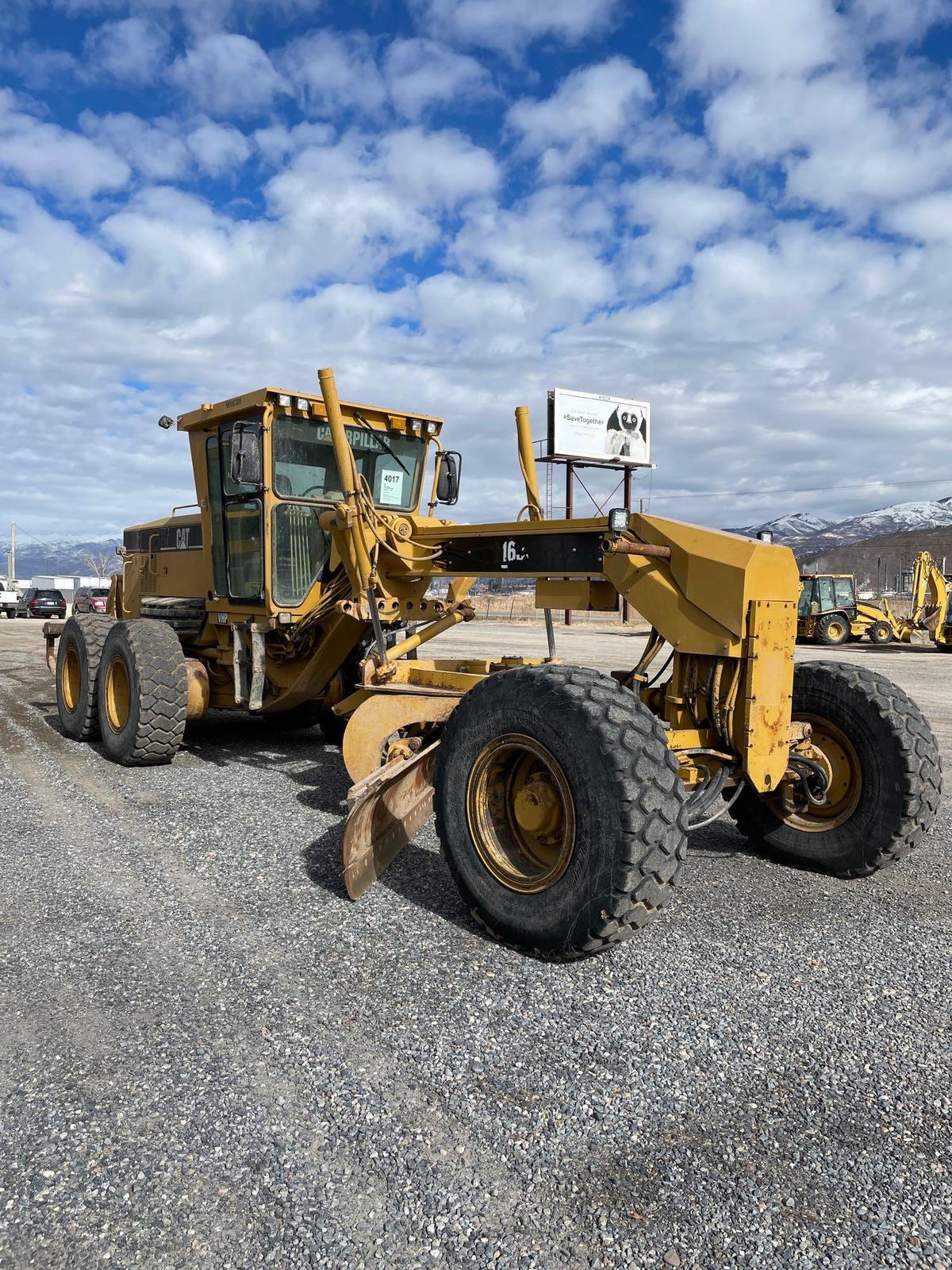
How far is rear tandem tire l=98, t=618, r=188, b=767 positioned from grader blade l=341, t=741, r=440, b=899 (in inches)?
132

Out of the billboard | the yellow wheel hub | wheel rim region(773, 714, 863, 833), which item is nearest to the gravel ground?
wheel rim region(773, 714, 863, 833)

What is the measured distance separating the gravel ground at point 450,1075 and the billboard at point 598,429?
101 ft

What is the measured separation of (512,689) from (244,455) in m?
3.75

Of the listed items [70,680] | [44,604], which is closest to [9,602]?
[44,604]

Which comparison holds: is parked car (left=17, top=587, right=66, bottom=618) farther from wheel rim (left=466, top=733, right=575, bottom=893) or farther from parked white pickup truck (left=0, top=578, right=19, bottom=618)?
wheel rim (left=466, top=733, right=575, bottom=893)

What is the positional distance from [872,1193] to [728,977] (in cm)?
132

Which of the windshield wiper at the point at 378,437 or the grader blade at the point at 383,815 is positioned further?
the windshield wiper at the point at 378,437

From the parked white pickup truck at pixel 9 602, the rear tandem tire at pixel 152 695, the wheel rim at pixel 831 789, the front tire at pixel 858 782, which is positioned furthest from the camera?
the parked white pickup truck at pixel 9 602

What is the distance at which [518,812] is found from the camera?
171 inches

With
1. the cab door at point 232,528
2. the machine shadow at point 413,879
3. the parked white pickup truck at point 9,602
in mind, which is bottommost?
the parked white pickup truck at point 9,602

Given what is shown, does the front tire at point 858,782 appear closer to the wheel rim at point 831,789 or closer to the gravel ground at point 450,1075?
the wheel rim at point 831,789

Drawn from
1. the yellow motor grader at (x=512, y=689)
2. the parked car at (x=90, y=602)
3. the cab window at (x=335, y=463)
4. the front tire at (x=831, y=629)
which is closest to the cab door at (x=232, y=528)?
the yellow motor grader at (x=512, y=689)

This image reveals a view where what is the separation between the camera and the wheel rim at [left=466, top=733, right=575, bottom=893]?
4121 mm

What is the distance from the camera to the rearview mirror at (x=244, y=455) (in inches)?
275
